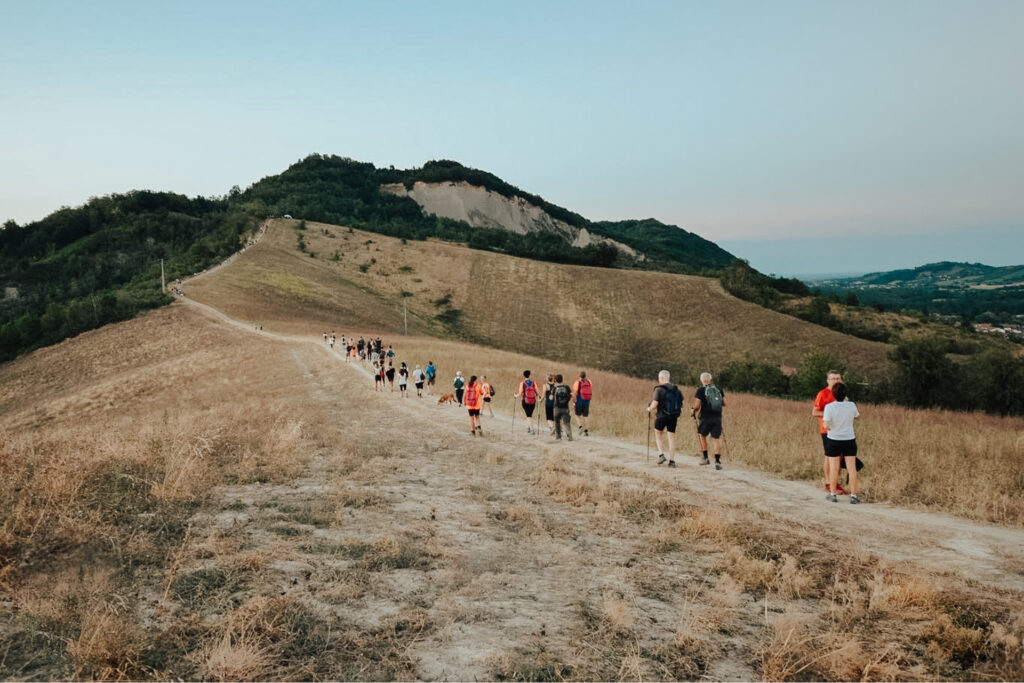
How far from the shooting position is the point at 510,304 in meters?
88.9

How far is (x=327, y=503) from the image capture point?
28.5 ft

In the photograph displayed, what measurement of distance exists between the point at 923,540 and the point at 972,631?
9.52 feet

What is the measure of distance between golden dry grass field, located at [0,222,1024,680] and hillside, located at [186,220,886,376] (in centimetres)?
5152

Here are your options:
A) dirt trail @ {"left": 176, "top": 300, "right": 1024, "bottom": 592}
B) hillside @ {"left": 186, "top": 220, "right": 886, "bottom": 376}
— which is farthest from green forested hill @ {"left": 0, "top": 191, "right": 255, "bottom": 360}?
dirt trail @ {"left": 176, "top": 300, "right": 1024, "bottom": 592}

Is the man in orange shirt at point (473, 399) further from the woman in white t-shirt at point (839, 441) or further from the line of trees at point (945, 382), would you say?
the line of trees at point (945, 382)

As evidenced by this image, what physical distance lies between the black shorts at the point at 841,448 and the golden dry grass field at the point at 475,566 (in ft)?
2.97

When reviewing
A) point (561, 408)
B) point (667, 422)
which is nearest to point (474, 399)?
point (561, 408)

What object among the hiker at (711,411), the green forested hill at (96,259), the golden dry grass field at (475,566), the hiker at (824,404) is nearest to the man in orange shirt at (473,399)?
the golden dry grass field at (475,566)

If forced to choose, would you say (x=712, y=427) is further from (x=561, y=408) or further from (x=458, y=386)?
(x=458, y=386)

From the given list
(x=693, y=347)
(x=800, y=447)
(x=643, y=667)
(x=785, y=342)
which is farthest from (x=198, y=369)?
(x=785, y=342)

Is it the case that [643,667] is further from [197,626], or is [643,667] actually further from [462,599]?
[197,626]

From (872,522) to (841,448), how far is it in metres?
1.65

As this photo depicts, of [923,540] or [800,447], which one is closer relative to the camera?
[923,540]

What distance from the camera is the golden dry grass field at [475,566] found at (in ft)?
15.6
